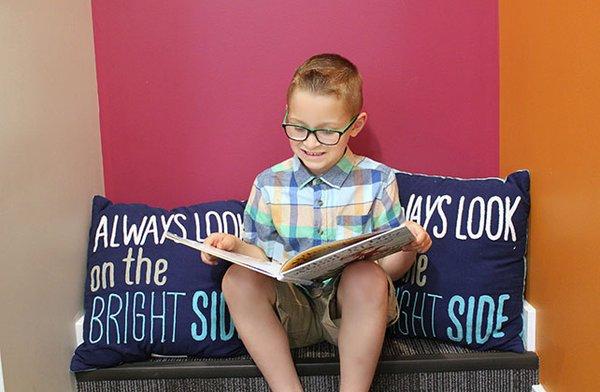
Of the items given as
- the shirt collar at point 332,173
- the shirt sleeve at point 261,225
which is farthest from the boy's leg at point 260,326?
the shirt collar at point 332,173

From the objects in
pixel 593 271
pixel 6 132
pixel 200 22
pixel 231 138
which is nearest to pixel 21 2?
pixel 6 132

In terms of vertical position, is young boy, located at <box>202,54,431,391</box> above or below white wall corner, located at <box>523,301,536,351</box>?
above

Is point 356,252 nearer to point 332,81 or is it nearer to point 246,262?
point 246,262

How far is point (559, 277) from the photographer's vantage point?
1543 millimetres

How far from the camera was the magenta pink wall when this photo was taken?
1.90 meters

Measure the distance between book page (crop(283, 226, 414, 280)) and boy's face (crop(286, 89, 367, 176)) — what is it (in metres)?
0.24

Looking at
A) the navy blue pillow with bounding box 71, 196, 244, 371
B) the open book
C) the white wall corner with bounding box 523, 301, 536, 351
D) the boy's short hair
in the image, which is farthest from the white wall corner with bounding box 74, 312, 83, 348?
the white wall corner with bounding box 523, 301, 536, 351

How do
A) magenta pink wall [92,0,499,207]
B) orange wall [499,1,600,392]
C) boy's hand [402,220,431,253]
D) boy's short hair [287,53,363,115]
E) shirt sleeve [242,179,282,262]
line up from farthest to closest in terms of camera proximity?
1. magenta pink wall [92,0,499,207]
2. shirt sleeve [242,179,282,262]
3. boy's short hair [287,53,363,115]
4. boy's hand [402,220,431,253]
5. orange wall [499,1,600,392]

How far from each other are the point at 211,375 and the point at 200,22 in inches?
33.2

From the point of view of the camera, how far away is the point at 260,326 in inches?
63.1

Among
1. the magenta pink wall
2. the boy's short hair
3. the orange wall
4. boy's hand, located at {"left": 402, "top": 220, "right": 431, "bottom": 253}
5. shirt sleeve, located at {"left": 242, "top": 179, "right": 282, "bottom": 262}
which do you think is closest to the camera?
the orange wall

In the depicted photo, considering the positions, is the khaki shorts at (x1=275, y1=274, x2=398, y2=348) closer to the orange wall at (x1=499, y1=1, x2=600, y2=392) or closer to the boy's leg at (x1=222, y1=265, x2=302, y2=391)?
the boy's leg at (x1=222, y1=265, x2=302, y2=391)

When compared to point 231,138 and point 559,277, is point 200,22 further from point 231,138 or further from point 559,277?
point 559,277

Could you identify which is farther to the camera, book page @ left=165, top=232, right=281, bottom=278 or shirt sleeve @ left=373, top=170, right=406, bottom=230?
shirt sleeve @ left=373, top=170, right=406, bottom=230
